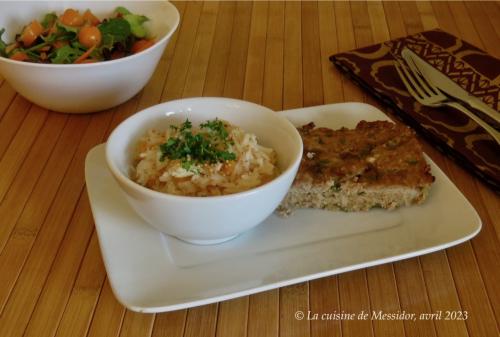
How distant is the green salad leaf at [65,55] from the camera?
1.38 meters

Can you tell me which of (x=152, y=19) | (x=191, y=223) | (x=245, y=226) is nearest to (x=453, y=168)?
(x=245, y=226)

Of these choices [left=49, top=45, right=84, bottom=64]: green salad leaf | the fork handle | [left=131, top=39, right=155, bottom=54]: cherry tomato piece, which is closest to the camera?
the fork handle

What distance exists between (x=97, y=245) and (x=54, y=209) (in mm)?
162

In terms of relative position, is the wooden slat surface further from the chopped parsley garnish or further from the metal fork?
the chopped parsley garnish

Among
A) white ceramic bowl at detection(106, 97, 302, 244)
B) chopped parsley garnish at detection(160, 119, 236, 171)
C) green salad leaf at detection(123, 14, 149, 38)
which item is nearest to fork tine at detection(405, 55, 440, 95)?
white ceramic bowl at detection(106, 97, 302, 244)

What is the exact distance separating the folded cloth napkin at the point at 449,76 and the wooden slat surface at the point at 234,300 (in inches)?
1.6

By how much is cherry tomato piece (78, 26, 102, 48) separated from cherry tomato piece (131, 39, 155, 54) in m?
0.11

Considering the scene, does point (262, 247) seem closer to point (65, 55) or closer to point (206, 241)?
point (206, 241)

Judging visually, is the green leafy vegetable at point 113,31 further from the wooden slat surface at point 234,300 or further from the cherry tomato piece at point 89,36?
the wooden slat surface at point 234,300

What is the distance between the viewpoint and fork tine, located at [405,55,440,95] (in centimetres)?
146

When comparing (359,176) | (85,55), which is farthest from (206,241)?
(85,55)

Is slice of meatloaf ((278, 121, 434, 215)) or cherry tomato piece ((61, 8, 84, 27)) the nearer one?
slice of meatloaf ((278, 121, 434, 215))

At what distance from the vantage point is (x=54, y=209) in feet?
3.79

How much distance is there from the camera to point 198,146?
1017 millimetres
